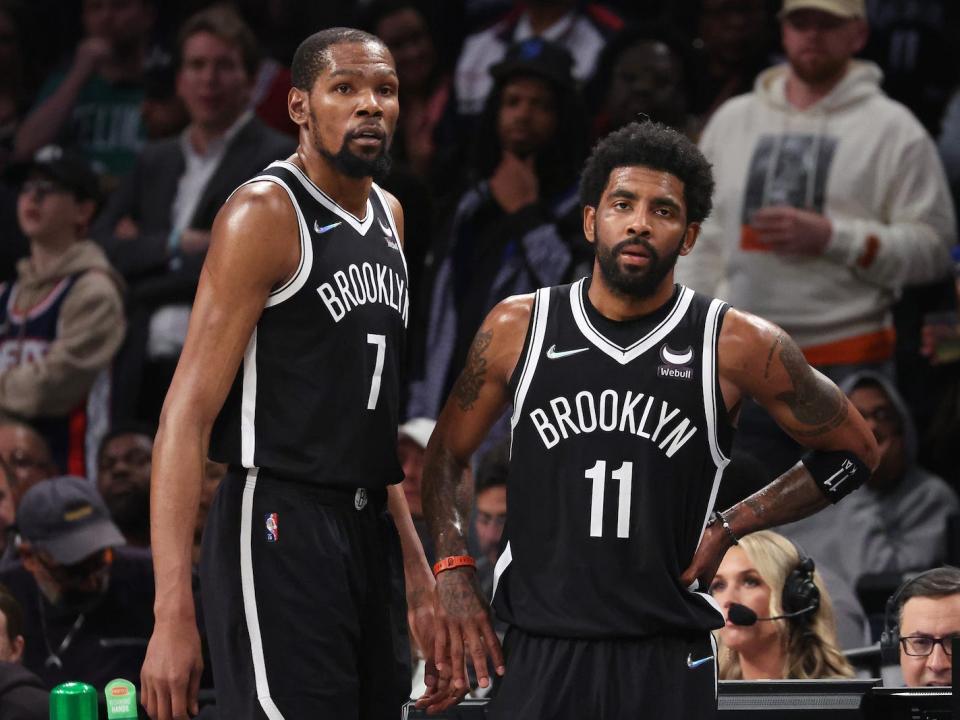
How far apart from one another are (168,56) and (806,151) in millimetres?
3725

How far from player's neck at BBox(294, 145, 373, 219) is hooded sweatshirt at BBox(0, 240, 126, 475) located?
3.86 meters

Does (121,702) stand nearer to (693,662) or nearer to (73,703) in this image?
(73,703)

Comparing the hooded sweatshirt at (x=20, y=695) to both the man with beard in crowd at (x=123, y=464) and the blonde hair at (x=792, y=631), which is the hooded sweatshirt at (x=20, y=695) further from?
the man with beard in crowd at (x=123, y=464)

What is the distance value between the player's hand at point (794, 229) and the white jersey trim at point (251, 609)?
3444 millimetres

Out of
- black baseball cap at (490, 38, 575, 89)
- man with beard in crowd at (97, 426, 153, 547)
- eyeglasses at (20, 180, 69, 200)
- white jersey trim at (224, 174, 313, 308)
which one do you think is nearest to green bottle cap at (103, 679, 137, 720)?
white jersey trim at (224, 174, 313, 308)

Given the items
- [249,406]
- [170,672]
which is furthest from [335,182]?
[170,672]

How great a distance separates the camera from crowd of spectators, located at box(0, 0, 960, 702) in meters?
6.57

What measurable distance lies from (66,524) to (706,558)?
3132 mm

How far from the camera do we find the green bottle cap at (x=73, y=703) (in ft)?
13.3

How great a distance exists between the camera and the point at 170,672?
12.0ft

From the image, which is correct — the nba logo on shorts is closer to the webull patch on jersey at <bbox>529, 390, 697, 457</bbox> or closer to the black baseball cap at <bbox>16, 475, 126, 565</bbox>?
the webull patch on jersey at <bbox>529, 390, 697, 457</bbox>

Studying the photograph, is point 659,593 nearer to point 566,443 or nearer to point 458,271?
point 566,443

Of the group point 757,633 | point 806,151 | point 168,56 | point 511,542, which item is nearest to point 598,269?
point 511,542

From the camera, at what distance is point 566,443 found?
13.0 ft
